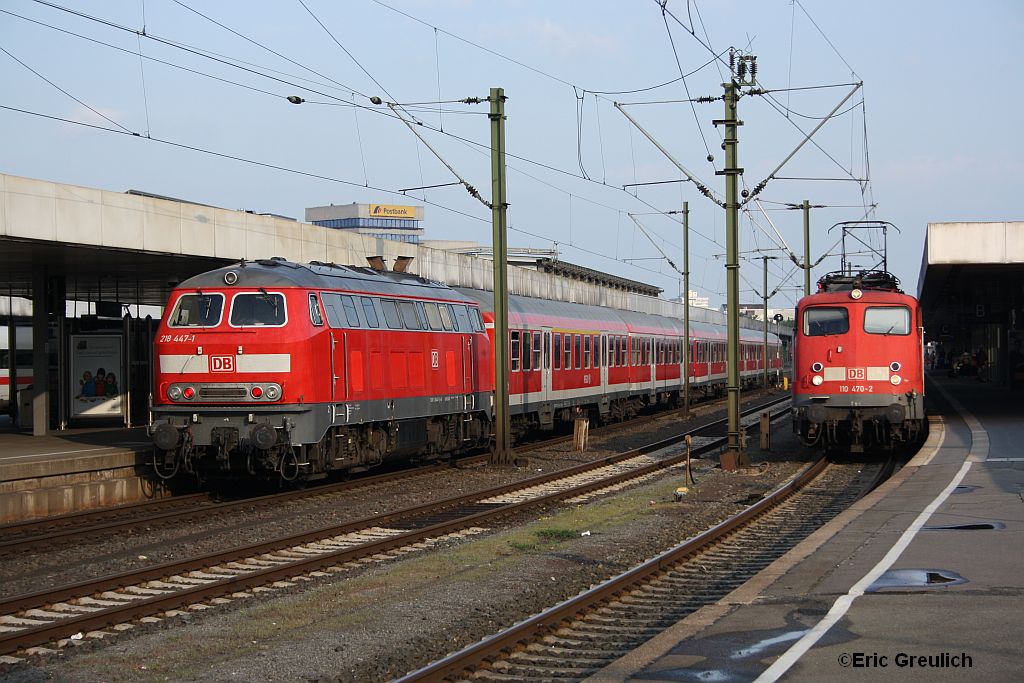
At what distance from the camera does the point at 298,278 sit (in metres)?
18.2

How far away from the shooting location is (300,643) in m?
8.92

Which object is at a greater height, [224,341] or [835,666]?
[224,341]

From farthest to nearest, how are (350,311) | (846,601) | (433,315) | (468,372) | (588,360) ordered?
(588,360), (468,372), (433,315), (350,311), (846,601)

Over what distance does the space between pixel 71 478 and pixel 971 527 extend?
1284 cm

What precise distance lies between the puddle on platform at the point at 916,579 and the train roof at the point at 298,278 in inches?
414

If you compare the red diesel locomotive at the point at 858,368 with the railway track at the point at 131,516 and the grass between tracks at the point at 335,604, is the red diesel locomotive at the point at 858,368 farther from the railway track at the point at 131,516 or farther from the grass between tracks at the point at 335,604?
the grass between tracks at the point at 335,604

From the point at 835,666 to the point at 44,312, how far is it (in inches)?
867

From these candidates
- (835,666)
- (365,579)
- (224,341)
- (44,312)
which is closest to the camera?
(835,666)

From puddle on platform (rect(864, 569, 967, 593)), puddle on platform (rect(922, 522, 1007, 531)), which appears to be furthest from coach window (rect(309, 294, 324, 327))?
puddle on platform (rect(864, 569, 967, 593))

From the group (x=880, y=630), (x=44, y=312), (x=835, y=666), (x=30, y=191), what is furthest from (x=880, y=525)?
(x=44, y=312)

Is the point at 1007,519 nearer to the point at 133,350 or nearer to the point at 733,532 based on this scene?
the point at 733,532

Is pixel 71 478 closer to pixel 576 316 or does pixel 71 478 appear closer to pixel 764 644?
pixel 764 644
